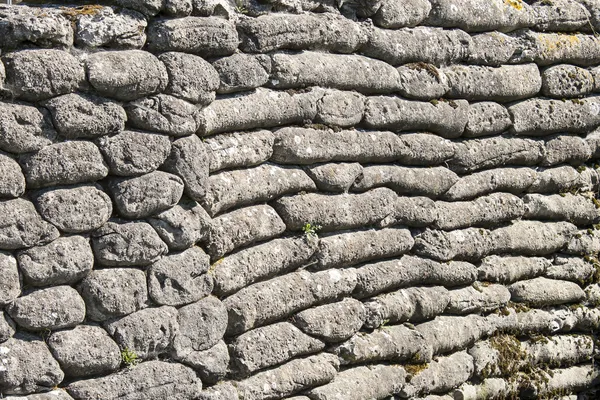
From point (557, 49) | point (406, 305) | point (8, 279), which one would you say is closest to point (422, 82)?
point (406, 305)

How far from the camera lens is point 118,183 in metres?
5.07

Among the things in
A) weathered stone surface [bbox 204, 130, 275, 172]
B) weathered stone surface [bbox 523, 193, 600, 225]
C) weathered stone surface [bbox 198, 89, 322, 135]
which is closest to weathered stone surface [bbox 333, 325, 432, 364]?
weathered stone surface [bbox 204, 130, 275, 172]

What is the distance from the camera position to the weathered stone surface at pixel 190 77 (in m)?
5.29

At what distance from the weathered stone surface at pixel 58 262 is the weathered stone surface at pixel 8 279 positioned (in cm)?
5

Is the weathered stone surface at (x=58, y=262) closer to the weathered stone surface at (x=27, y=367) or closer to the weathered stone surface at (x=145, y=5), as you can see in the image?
the weathered stone surface at (x=27, y=367)

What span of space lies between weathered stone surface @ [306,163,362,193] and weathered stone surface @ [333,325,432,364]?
38.2 inches

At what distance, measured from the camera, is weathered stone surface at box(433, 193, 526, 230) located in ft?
23.6

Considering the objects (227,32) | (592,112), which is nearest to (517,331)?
(592,112)

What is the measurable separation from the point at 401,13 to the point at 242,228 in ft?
6.65

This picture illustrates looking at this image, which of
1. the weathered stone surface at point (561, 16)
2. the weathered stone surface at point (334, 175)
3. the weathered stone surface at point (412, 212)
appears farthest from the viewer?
the weathered stone surface at point (561, 16)

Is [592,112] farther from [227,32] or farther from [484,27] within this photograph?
[227,32]

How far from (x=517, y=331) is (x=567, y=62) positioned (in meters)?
2.23

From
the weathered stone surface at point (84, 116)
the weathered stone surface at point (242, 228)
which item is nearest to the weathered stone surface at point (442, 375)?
the weathered stone surface at point (242, 228)

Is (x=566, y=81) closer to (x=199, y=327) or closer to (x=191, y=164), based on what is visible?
(x=191, y=164)
